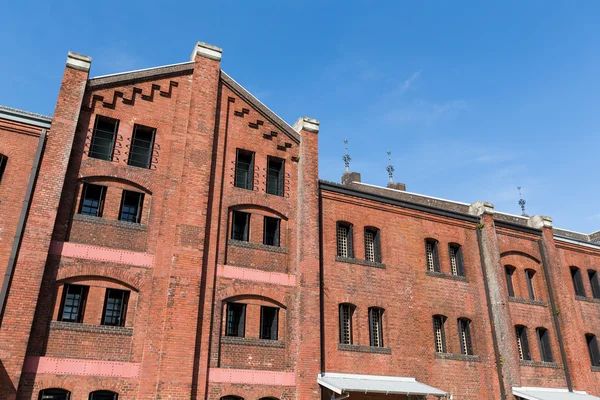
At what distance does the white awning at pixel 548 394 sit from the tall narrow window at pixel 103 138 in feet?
60.9

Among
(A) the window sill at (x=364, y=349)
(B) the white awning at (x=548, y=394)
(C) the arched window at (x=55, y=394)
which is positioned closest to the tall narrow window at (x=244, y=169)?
(A) the window sill at (x=364, y=349)

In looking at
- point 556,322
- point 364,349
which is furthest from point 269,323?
point 556,322

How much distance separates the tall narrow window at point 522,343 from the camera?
71.8 ft

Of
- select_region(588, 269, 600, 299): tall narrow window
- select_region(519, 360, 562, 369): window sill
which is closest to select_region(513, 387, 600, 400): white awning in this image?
select_region(519, 360, 562, 369): window sill

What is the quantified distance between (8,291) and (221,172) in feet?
Answer: 25.6

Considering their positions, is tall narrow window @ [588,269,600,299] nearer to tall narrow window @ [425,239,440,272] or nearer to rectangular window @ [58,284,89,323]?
Result: tall narrow window @ [425,239,440,272]

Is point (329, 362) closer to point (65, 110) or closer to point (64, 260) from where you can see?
point (64, 260)

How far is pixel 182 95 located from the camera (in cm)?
1858

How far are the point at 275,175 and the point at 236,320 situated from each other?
20.0 ft

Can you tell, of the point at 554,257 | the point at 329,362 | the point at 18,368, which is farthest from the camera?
the point at 554,257

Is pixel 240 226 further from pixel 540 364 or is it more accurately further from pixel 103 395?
pixel 540 364

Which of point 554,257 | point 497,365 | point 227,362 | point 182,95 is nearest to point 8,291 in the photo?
point 227,362

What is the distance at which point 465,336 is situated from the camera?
21016 millimetres

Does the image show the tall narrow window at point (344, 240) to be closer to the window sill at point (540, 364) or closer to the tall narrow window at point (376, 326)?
the tall narrow window at point (376, 326)
